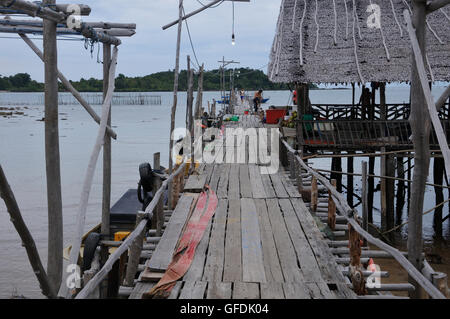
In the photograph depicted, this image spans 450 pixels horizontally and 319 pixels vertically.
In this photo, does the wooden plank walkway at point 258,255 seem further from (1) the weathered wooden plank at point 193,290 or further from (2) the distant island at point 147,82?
(2) the distant island at point 147,82

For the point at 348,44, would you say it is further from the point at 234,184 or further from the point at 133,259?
the point at 133,259

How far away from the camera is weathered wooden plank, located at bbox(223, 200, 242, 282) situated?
4706mm

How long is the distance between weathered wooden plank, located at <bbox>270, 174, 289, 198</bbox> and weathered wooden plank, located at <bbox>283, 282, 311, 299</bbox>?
382 cm

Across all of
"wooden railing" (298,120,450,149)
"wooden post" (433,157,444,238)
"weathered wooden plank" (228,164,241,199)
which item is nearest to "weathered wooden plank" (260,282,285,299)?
"weathered wooden plank" (228,164,241,199)

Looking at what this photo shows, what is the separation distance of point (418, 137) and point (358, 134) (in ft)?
34.4

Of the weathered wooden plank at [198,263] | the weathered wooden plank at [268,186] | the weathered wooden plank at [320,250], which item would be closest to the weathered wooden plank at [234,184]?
the weathered wooden plank at [268,186]

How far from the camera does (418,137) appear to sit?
3.81 m

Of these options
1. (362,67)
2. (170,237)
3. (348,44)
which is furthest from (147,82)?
(170,237)

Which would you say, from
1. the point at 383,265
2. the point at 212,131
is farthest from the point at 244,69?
the point at 383,265

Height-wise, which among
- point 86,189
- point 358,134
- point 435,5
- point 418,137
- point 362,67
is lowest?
point 86,189

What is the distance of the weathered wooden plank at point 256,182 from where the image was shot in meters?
8.38
